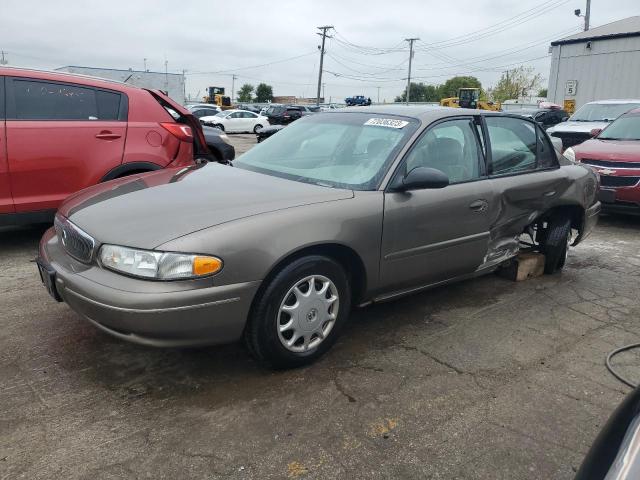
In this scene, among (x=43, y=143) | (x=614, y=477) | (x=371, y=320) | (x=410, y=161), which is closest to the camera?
(x=614, y=477)

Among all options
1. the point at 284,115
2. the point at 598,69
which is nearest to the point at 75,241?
the point at 598,69

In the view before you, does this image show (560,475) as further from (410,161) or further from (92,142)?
(92,142)

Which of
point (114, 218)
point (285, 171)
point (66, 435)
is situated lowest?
point (66, 435)

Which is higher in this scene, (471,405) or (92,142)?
(92,142)

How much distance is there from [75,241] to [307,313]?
1.30 m

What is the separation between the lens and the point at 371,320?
375 cm

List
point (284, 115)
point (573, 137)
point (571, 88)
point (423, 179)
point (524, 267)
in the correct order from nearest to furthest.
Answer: point (423, 179)
point (524, 267)
point (573, 137)
point (571, 88)
point (284, 115)

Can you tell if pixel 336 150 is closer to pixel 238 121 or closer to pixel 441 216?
pixel 441 216

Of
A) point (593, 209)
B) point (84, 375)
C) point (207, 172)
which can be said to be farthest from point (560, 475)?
point (593, 209)

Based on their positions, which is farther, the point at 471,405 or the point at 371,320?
the point at 371,320

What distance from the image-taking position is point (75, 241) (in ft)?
9.41

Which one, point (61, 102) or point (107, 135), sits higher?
point (61, 102)

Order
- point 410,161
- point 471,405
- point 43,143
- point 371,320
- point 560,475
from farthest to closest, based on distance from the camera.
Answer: point 43,143 < point 371,320 < point 410,161 < point 471,405 < point 560,475

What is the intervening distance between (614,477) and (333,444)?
131 cm
